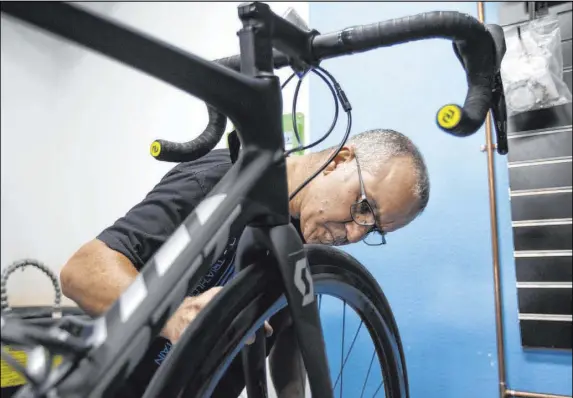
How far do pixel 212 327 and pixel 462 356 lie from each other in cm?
96

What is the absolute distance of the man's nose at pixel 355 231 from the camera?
936mm

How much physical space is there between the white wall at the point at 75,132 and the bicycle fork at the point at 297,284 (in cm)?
143

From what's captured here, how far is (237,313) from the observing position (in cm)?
48

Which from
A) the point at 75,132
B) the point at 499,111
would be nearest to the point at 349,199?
the point at 499,111

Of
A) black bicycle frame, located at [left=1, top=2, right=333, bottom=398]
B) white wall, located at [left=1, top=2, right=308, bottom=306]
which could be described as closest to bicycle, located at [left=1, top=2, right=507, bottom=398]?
black bicycle frame, located at [left=1, top=2, right=333, bottom=398]

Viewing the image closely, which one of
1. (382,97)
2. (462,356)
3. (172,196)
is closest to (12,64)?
(382,97)

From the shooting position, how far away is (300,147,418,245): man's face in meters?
0.91

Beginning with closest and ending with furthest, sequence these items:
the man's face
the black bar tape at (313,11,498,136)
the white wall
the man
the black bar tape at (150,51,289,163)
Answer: the black bar tape at (313,11,498,136) → the black bar tape at (150,51,289,163) → the man → the man's face → the white wall

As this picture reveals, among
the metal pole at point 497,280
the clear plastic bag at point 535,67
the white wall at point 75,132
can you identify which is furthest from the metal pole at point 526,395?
the white wall at point 75,132

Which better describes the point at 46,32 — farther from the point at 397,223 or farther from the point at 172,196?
the point at 397,223

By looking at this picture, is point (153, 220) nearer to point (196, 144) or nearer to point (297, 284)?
point (196, 144)

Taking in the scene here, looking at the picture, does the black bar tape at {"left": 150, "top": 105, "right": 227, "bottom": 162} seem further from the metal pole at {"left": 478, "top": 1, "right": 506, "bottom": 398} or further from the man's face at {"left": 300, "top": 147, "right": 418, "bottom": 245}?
the metal pole at {"left": 478, "top": 1, "right": 506, "bottom": 398}

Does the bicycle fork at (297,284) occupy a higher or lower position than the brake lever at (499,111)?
lower

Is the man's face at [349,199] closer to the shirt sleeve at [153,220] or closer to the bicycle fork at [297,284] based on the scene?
the shirt sleeve at [153,220]
